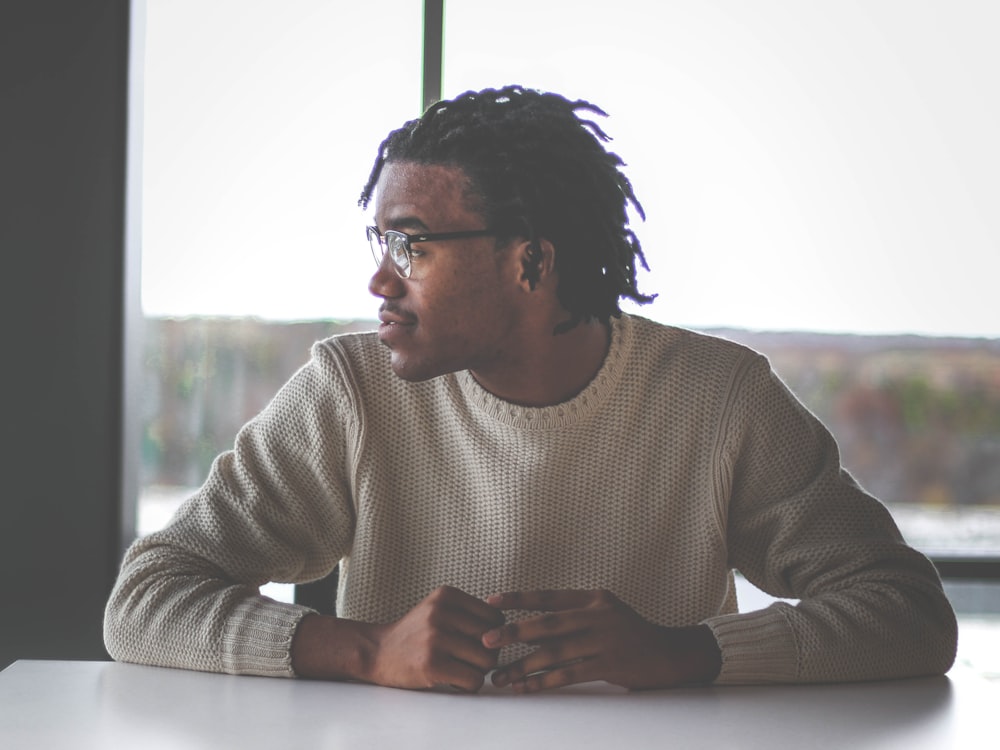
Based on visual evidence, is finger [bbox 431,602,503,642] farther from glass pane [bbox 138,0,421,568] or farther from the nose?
glass pane [bbox 138,0,421,568]

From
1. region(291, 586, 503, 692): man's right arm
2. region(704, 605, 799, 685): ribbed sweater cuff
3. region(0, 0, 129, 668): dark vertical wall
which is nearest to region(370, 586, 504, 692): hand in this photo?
region(291, 586, 503, 692): man's right arm

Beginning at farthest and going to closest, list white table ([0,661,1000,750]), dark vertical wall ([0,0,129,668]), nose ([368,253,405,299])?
dark vertical wall ([0,0,129,668]) → nose ([368,253,405,299]) → white table ([0,661,1000,750])

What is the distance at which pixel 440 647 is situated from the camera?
1.11 m

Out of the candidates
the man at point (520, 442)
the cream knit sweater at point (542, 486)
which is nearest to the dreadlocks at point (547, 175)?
the man at point (520, 442)

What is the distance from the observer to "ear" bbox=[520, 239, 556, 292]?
1.44 meters

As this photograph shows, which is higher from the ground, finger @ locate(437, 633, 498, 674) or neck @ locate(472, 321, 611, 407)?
neck @ locate(472, 321, 611, 407)

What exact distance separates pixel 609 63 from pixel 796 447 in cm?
150

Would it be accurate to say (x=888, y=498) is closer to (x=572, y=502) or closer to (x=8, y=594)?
(x=572, y=502)

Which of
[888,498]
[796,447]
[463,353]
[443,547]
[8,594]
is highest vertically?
[463,353]

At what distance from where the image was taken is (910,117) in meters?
2.77

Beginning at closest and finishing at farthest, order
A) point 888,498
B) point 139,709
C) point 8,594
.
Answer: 1. point 139,709
2. point 8,594
3. point 888,498

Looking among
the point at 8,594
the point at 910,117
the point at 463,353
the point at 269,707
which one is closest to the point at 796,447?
the point at 463,353

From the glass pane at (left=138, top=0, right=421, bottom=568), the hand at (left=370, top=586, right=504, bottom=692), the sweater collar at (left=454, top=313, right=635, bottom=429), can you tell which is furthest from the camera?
the glass pane at (left=138, top=0, right=421, bottom=568)

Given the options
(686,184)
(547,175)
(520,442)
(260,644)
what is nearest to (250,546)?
(260,644)
